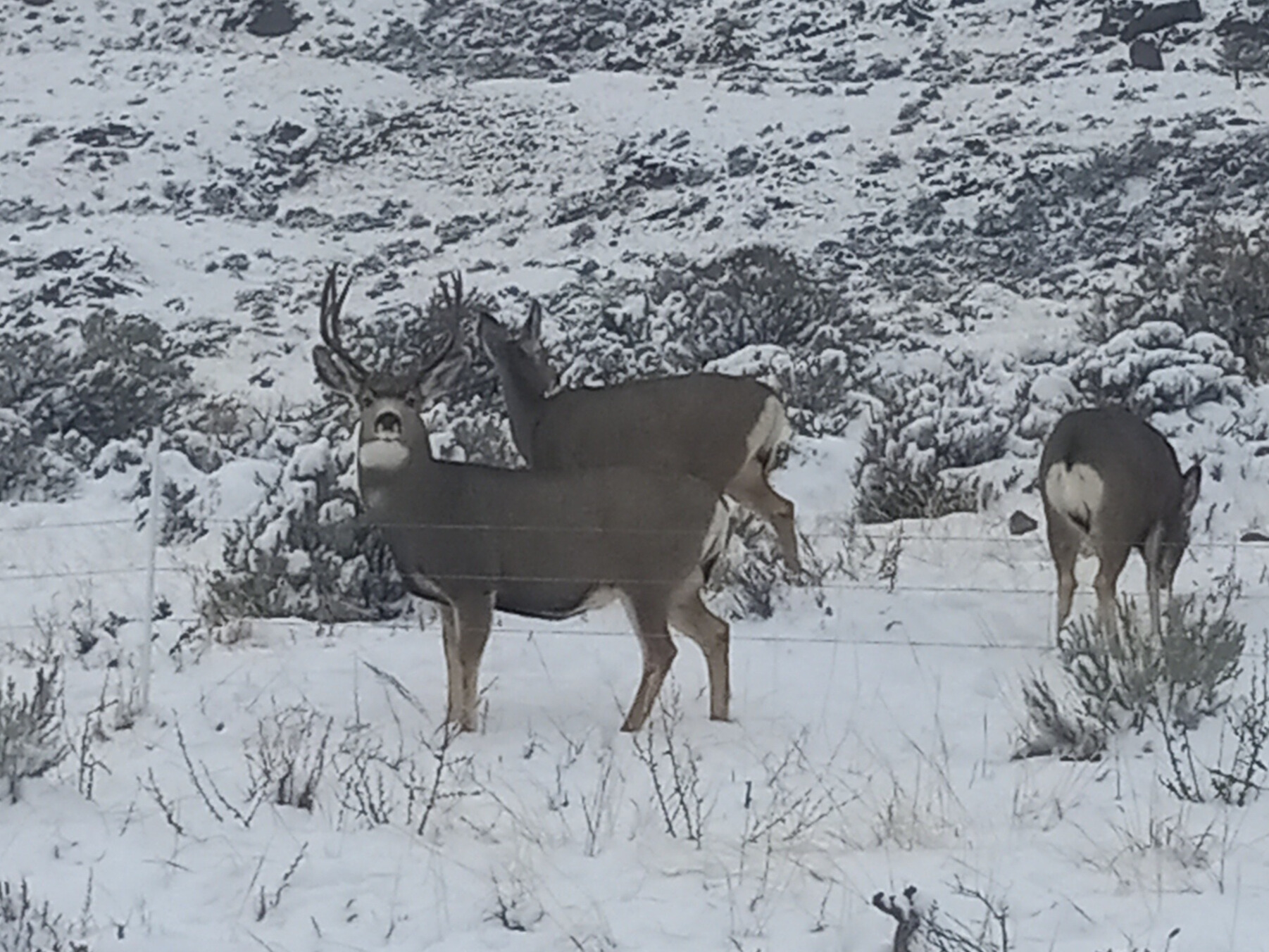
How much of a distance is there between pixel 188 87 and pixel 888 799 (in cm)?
4515

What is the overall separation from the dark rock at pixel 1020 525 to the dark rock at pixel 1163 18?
123 ft

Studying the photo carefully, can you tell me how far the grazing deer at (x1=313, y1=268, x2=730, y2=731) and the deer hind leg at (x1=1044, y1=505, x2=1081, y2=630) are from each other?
70.7 inches

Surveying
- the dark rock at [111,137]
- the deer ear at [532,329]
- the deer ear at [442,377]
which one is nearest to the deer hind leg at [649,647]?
the deer ear at [442,377]

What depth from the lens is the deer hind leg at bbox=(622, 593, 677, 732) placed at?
7121mm

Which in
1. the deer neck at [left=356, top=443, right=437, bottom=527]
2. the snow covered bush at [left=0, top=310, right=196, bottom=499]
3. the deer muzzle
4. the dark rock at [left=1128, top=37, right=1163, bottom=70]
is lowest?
the snow covered bush at [left=0, top=310, right=196, bottom=499]

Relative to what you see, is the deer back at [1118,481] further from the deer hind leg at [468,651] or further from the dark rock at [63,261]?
the dark rock at [63,261]

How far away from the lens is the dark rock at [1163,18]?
1757 inches

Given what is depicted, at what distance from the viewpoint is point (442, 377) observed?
7766mm

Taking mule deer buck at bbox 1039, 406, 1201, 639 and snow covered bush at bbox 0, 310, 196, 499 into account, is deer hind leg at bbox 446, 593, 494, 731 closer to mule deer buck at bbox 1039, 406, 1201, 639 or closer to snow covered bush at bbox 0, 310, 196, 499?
mule deer buck at bbox 1039, 406, 1201, 639

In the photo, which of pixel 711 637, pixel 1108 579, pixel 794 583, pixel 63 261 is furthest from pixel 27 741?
pixel 63 261

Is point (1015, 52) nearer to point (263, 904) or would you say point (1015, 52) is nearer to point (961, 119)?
point (961, 119)

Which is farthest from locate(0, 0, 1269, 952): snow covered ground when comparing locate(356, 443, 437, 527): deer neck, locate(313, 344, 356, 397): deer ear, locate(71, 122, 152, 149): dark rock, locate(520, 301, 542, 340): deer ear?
locate(71, 122, 152, 149): dark rock

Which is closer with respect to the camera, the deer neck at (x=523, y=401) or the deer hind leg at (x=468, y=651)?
the deer hind leg at (x=468, y=651)

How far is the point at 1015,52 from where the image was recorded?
4569cm
